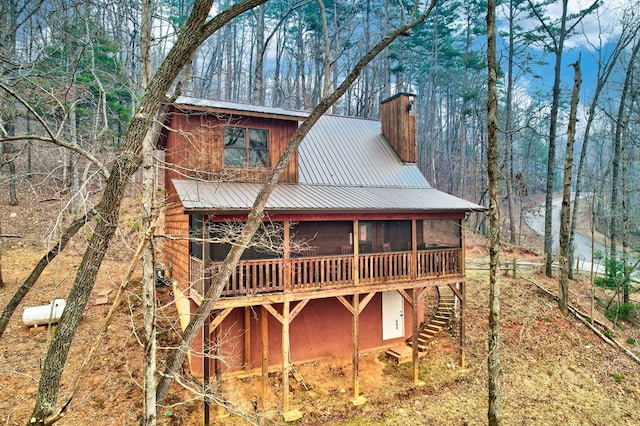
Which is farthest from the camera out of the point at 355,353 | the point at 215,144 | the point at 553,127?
the point at 553,127

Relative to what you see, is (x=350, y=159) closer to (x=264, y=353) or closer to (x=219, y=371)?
(x=264, y=353)

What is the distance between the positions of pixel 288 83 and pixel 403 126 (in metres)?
20.4

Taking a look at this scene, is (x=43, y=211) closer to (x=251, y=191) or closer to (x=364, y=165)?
(x=251, y=191)

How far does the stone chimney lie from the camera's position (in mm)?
15195

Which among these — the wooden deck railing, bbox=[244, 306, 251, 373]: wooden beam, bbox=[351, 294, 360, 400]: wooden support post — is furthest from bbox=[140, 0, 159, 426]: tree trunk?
bbox=[351, 294, 360, 400]: wooden support post

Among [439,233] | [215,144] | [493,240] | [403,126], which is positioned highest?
[403,126]

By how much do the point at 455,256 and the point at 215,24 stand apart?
33.8 feet

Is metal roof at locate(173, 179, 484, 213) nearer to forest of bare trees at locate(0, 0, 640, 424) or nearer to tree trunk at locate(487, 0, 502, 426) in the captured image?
forest of bare trees at locate(0, 0, 640, 424)

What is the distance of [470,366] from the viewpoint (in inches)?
470

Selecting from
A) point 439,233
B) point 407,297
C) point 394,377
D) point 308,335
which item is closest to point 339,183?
point 407,297

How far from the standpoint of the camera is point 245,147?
11.4 metres

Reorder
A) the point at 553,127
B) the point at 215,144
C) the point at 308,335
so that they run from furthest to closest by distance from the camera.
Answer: the point at 553,127 < the point at 308,335 < the point at 215,144

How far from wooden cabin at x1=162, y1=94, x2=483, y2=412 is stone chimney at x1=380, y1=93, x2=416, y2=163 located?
2.29 ft

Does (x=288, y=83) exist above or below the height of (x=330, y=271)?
above
